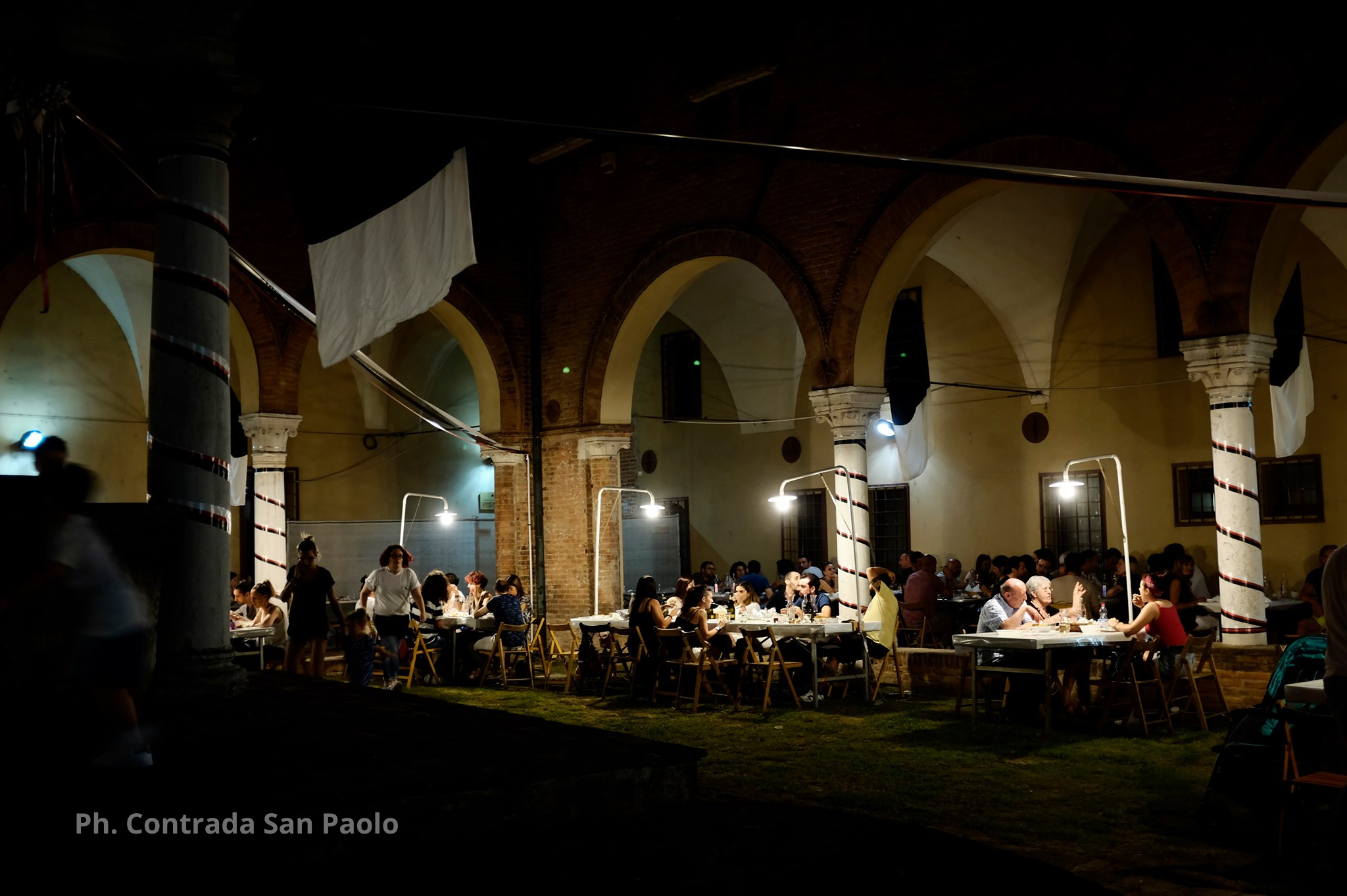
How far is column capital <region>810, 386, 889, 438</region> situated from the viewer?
38.9 feet

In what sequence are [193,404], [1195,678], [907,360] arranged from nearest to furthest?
[193,404] → [1195,678] → [907,360]

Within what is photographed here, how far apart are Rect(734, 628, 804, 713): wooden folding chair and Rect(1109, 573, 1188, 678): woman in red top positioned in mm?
2627

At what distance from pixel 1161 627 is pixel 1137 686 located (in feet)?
1.79

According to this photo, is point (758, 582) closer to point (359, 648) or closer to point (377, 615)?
point (377, 615)

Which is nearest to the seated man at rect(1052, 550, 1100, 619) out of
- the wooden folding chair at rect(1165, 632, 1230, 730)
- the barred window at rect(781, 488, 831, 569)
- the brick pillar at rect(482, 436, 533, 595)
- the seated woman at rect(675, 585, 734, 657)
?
the wooden folding chair at rect(1165, 632, 1230, 730)

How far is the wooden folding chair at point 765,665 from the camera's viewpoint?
385 inches

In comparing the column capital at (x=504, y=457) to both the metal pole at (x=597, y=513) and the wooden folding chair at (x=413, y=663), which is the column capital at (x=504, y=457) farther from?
the wooden folding chair at (x=413, y=663)

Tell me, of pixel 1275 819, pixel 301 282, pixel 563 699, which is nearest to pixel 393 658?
pixel 563 699

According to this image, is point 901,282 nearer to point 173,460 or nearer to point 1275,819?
point 1275,819

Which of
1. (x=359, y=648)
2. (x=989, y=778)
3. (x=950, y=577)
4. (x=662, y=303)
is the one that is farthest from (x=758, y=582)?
(x=989, y=778)

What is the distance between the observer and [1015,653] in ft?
29.4

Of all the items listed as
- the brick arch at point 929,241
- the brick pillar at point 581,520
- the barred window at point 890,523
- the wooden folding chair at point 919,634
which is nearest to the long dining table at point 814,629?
the wooden folding chair at point 919,634

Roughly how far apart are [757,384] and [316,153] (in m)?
12.5

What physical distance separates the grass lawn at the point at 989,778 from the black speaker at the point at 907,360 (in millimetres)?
6588
